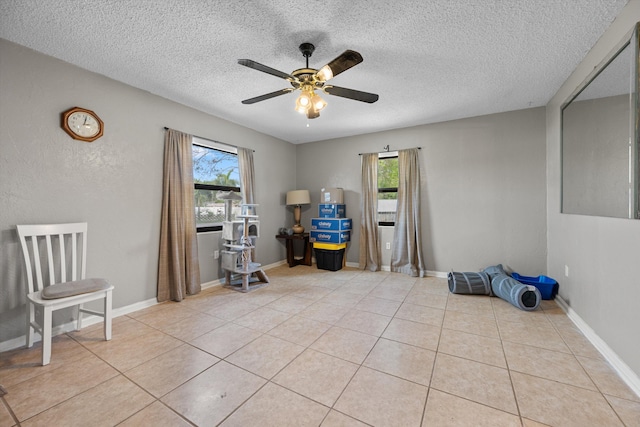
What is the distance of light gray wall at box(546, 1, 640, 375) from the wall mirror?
4.3 inches

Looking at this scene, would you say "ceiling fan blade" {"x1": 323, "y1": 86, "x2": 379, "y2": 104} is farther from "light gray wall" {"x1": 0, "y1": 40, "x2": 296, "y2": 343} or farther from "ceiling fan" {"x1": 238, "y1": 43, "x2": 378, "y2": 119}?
"light gray wall" {"x1": 0, "y1": 40, "x2": 296, "y2": 343}

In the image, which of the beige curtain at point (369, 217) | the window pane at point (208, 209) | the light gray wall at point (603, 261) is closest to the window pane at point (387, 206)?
the beige curtain at point (369, 217)

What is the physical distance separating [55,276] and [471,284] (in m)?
4.55

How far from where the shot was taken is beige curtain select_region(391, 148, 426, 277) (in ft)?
13.8

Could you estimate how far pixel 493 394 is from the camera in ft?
5.05

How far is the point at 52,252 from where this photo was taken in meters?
2.29

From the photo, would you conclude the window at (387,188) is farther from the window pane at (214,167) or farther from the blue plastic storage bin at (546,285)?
the window pane at (214,167)

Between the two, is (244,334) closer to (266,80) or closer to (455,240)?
(266,80)

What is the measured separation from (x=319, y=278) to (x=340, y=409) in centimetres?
274

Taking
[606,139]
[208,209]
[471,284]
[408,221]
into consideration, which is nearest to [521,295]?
[471,284]

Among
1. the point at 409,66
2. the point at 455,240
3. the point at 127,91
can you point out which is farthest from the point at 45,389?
the point at 455,240

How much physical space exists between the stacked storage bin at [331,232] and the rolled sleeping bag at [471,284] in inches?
76.7

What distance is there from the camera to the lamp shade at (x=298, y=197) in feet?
A: 16.4

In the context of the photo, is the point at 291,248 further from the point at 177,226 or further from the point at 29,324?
the point at 29,324
